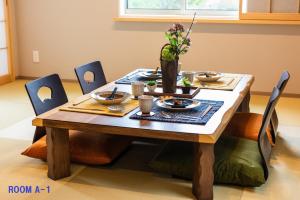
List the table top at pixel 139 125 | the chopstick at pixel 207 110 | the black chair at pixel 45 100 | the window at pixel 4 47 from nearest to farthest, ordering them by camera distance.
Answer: the table top at pixel 139 125, the chopstick at pixel 207 110, the black chair at pixel 45 100, the window at pixel 4 47

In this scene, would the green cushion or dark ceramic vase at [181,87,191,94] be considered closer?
the green cushion

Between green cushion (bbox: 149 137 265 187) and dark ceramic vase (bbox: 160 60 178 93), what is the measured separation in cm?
37

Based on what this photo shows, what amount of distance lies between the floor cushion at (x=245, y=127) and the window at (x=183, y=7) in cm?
196

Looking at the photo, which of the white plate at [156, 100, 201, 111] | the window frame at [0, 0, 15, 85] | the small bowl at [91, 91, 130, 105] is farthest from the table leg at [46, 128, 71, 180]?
the window frame at [0, 0, 15, 85]

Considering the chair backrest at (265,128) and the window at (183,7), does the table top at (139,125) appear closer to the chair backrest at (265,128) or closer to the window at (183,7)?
the chair backrest at (265,128)

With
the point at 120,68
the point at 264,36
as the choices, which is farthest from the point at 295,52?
the point at 120,68

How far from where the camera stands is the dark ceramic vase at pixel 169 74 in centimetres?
308

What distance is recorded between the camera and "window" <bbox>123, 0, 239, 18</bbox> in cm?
522

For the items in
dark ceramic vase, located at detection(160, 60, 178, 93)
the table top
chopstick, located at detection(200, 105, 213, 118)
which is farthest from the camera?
dark ceramic vase, located at detection(160, 60, 178, 93)

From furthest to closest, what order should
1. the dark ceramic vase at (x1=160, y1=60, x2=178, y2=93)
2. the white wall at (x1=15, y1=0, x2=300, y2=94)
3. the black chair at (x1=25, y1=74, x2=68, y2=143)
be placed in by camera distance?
the white wall at (x1=15, y1=0, x2=300, y2=94) → the dark ceramic vase at (x1=160, y1=60, x2=178, y2=93) → the black chair at (x1=25, y1=74, x2=68, y2=143)

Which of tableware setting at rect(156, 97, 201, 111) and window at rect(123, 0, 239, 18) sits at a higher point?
window at rect(123, 0, 239, 18)

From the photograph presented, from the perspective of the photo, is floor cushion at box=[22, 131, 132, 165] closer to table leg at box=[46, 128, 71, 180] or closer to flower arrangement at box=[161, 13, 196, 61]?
table leg at box=[46, 128, 71, 180]

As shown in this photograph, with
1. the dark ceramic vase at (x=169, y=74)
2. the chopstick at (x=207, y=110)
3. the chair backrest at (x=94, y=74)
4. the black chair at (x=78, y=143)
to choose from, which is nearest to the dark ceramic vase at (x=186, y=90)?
the dark ceramic vase at (x=169, y=74)

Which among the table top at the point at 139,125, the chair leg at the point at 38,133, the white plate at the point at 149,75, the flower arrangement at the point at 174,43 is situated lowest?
the chair leg at the point at 38,133
